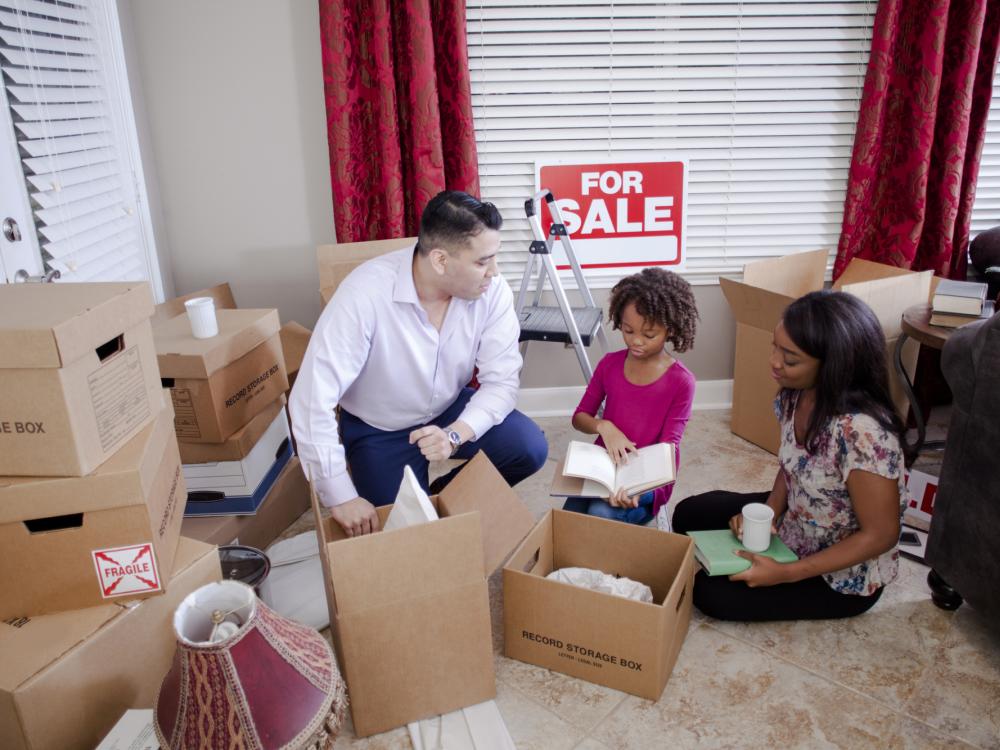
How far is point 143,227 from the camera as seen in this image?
2615mm

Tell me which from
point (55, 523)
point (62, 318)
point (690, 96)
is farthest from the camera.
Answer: point (690, 96)

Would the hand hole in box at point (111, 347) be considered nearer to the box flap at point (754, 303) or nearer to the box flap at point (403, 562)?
the box flap at point (403, 562)

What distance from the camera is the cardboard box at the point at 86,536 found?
126 cm

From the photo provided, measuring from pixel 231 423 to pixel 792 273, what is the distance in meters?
2.05

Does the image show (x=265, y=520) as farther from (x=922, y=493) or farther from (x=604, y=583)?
(x=922, y=493)

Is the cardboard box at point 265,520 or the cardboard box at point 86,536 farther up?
the cardboard box at point 86,536

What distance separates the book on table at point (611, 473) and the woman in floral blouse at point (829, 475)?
0.71ft

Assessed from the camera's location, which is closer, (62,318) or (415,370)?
(62,318)

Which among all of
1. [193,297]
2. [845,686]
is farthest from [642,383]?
[193,297]

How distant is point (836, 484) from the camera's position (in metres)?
1.70

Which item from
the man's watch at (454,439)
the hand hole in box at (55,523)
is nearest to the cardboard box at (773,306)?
the man's watch at (454,439)

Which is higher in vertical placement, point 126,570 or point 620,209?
point 620,209

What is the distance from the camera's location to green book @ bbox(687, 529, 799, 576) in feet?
5.74

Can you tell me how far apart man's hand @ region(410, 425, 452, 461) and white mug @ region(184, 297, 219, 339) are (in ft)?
2.04
